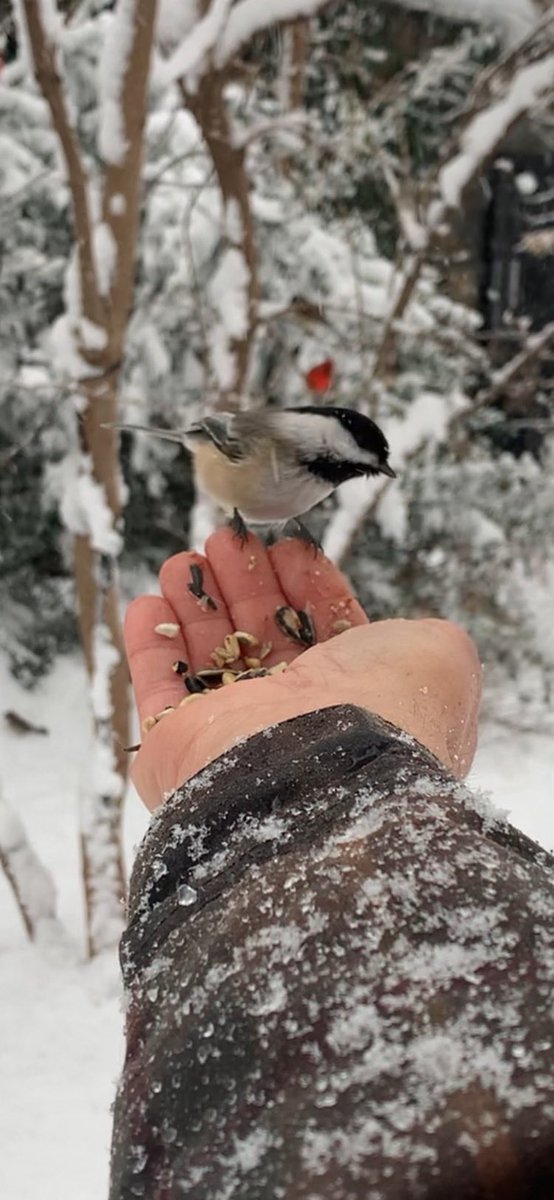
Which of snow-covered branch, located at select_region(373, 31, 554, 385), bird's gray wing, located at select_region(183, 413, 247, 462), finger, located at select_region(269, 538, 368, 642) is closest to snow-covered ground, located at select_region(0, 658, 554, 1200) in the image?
finger, located at select_region(269, 538, 368, 642)

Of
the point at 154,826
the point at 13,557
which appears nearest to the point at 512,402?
the point at 13,557

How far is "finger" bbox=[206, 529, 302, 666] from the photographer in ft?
3.97

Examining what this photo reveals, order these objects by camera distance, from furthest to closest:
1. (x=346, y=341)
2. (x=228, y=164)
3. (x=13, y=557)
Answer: (x=13, y=557)
(x=346, y=341)
(x=228, y=164)

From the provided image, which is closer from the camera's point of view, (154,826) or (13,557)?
(154,826)

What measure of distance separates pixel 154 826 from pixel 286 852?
0.50 feet

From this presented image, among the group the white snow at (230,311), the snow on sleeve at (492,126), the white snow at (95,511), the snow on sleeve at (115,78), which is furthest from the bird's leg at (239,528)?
the snow on sleeve at (492,126)

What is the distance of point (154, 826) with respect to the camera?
2.10ft

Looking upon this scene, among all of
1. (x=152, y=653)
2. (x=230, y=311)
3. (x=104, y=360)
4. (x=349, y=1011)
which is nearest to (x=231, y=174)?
(x=230, y=311)

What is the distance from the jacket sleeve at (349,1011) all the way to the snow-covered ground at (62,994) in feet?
1.48

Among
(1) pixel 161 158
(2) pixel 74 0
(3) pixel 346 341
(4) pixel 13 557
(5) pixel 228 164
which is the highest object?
(2) pixel 74 0

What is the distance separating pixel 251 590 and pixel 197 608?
0.25 feet

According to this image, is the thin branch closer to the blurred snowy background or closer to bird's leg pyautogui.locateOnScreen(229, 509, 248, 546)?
the blurred snowy background

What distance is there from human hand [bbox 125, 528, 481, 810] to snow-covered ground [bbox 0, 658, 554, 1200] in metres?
0.12

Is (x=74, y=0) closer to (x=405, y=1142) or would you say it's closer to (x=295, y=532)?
(x=295, y=532)
